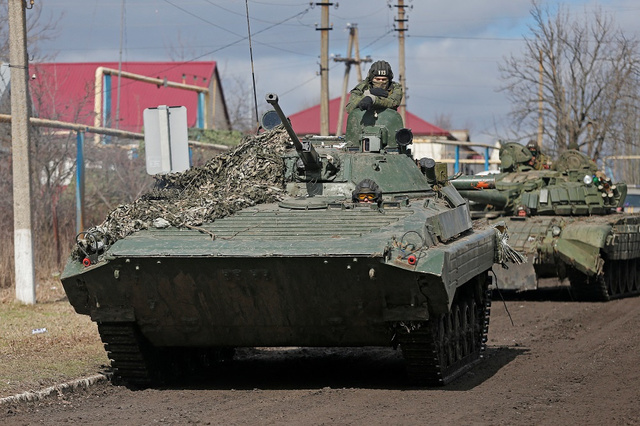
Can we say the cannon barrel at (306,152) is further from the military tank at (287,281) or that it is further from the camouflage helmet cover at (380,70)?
the camouflage helmet cover at (380,70)

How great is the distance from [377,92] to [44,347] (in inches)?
172

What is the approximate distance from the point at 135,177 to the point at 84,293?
35.6 feet

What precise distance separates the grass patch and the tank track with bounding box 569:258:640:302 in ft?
27.1

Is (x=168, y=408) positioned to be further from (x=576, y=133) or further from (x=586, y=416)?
(x=576, y=133)

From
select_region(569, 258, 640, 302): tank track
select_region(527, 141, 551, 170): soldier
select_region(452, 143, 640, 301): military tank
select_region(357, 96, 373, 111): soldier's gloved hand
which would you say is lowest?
select_region(569, 258, 640, 302): tank track

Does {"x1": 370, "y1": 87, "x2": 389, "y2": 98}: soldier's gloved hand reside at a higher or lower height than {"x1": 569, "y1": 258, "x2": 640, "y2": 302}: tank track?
higher

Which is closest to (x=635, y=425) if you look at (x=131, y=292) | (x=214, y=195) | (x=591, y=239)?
(x=131, y=292)

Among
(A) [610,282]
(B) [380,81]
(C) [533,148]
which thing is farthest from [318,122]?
(B) [380,81]

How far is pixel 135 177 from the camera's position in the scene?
19797 millimetres

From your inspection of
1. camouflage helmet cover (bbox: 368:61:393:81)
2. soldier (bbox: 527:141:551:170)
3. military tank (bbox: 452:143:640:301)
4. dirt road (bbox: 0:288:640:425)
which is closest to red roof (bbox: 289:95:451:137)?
soldier (bbox: 527:141:551:170)

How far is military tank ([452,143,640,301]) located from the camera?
1739 cm

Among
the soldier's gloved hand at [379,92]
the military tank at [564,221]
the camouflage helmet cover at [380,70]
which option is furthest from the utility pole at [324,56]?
the soldier's gloved hand at [379,92]

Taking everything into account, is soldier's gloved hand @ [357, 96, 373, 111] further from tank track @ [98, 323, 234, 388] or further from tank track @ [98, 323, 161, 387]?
tank track @ [98, 323, 161, 387]

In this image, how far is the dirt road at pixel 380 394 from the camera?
7898 mm
